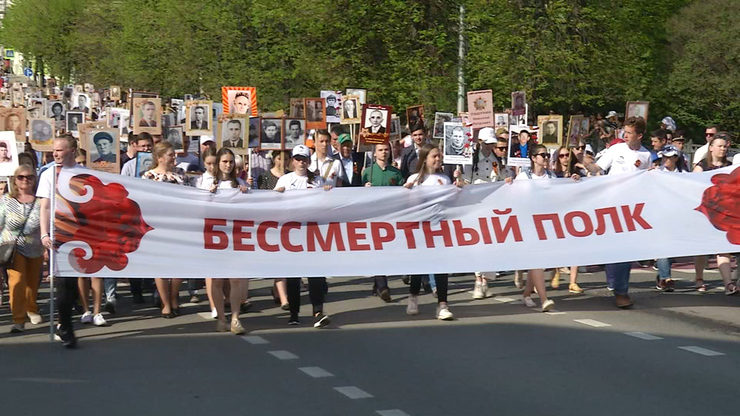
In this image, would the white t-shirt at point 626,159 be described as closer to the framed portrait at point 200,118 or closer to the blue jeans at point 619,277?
the blue jeans at point 619,277

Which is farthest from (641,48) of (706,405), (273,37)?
(706,405)

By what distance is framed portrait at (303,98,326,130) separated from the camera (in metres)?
21.8

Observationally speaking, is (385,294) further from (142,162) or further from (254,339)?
(142,162)

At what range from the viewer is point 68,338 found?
11.4 meters

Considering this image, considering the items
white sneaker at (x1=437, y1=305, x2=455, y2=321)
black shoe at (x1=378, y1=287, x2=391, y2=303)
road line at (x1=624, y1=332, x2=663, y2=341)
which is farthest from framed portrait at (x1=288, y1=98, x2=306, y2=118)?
road line at (x1=624, y1=332, x2=663, y2=341)

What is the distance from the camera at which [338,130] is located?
1936 centimetres

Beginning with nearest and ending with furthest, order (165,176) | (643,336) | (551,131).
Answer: (643,336) → (165,176) → (551,131)

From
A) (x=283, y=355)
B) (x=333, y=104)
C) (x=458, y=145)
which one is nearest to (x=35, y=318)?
(x=283, y=355)

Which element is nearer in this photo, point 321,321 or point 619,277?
point 321,321

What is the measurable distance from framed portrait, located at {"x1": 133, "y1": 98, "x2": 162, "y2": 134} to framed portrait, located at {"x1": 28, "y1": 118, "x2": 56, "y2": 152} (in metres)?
1.80

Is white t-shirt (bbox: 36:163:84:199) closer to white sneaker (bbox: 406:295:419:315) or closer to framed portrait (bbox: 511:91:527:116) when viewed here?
white sneaker (bbox: 406:295:419:315)

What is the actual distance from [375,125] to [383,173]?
321 centimetres

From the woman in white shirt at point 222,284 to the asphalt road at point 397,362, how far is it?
17 centimetres

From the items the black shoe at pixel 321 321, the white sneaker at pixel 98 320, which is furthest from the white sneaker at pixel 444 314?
the white sneaker at pixel 98 320
